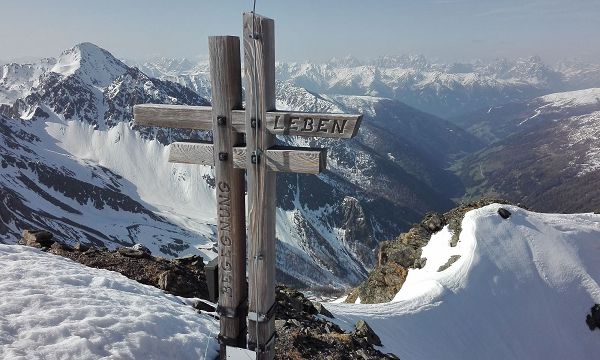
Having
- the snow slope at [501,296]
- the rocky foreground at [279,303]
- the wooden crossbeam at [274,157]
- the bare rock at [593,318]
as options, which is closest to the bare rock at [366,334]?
the rocky foreground at [279,303]

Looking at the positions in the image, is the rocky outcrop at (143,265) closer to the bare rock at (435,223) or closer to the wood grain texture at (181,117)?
the wood grain texture at (181,117)

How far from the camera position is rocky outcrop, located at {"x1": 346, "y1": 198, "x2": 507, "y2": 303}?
33.2 m

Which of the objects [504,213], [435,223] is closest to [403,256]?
[435,223]

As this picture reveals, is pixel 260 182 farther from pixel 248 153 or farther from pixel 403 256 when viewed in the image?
pixel 403 256

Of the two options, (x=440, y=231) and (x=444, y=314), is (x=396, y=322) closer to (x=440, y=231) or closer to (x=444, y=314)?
(x=444, y=314)

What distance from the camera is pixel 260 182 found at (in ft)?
24.4

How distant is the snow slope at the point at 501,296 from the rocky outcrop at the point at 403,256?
90 centimetres

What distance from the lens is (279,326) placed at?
1391 centimetres

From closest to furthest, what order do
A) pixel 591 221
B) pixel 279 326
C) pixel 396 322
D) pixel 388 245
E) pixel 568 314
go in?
pixel 279 326
pixel 396 322
pixel 568 314
pixel 591 221
pixel 388 245

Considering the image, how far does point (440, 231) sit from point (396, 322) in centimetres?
1565

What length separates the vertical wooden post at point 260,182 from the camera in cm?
696

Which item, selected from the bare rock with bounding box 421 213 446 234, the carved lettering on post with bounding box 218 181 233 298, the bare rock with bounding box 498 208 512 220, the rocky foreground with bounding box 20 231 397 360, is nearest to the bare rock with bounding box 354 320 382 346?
the rocky foreground with bounding box 20 231 397 360

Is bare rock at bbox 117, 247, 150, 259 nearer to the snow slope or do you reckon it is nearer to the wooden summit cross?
the snow slope

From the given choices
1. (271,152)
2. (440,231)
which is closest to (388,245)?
(440,231)
